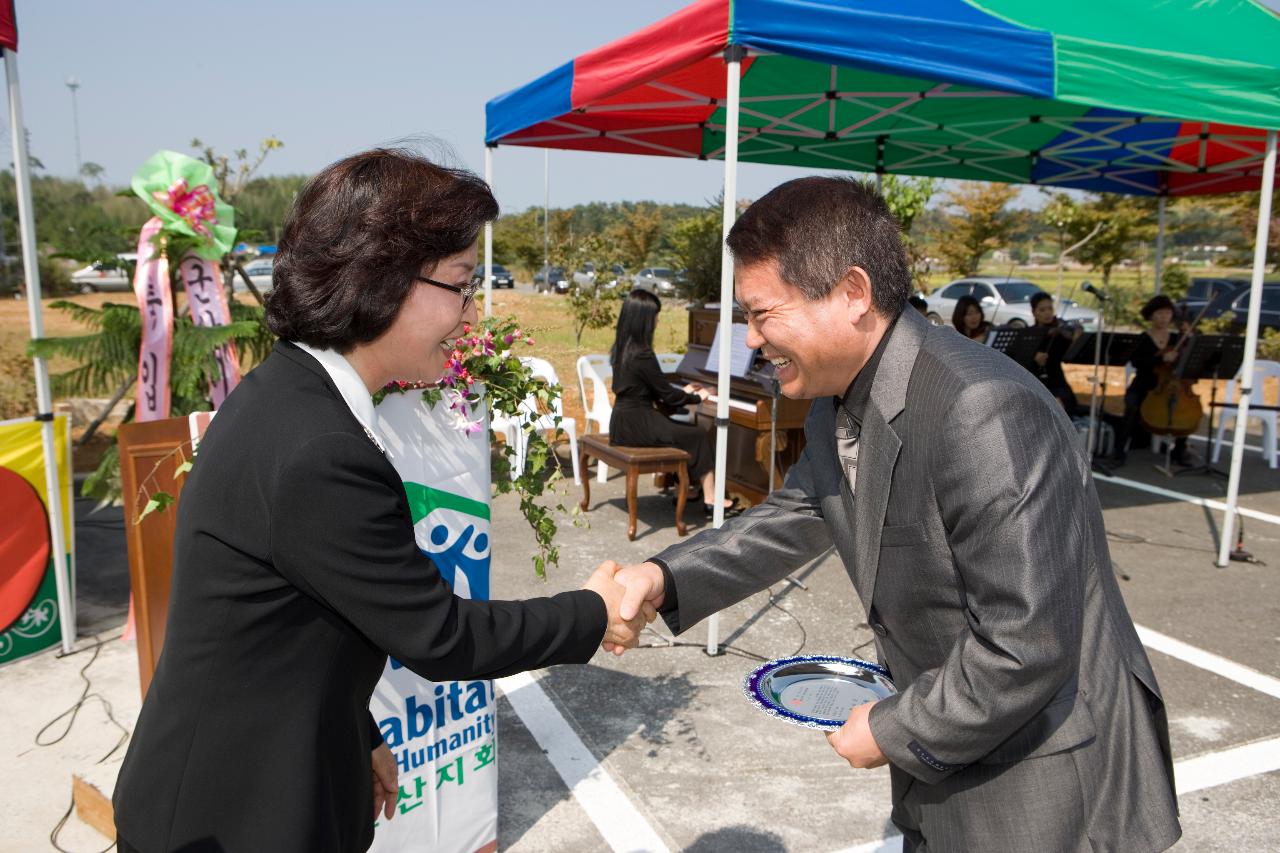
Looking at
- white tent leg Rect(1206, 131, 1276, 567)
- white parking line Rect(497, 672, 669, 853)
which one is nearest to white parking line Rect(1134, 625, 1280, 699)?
white tent leg Rect(1206, 131, 1276, 567)

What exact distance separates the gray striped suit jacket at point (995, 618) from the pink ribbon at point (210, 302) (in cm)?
362

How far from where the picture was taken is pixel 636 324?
716 cm

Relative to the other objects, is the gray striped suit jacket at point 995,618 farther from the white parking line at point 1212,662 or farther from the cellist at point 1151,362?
the cellist at point 1151,362

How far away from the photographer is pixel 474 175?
1711 mm

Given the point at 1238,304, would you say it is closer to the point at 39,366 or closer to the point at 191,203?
the point at 191,203

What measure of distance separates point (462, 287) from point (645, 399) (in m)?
5.62

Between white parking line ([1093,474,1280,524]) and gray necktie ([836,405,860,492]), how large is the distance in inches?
277

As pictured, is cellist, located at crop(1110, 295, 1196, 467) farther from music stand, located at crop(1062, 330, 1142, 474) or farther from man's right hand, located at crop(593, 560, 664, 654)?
man's right hand, located at crop(593, 560, 664, 654)

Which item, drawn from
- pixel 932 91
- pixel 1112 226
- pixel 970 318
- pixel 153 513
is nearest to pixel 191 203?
pixel 153 513

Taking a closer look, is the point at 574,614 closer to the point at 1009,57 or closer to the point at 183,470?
the point at 183,470

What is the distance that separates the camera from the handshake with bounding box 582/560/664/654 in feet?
6.57

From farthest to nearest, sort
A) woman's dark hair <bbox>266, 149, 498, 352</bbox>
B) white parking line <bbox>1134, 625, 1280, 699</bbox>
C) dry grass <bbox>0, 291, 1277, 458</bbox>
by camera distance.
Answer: dry grass <bbox>0, 291, 1277, 458</bbox>
white parking line <bbox>1134, 625, 1280, 699</bbox>
woman's dark hair <bbox>266, 149, 498, 352</bbox>

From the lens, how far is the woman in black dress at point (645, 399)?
7.12 metres

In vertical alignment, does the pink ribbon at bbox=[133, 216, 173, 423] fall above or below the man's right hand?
above
